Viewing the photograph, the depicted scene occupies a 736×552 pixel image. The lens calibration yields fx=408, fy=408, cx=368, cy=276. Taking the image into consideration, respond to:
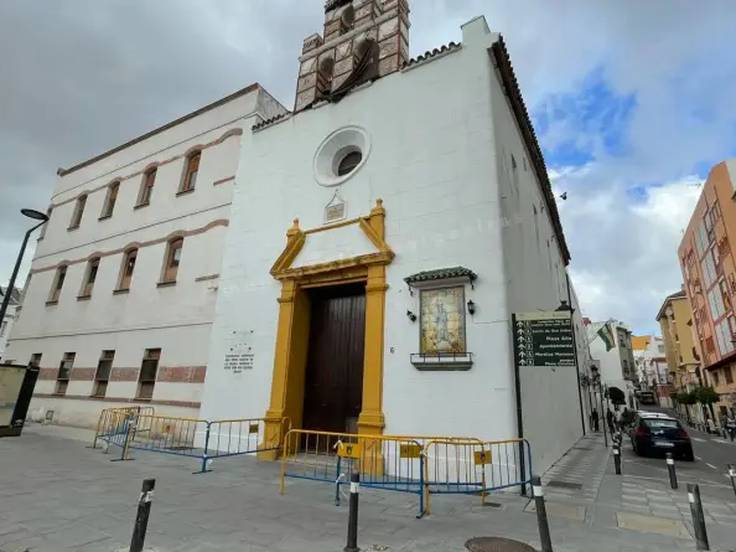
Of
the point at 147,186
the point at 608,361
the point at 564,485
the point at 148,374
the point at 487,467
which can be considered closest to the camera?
the point at 487,467

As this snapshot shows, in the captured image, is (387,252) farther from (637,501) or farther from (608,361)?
(608,361)

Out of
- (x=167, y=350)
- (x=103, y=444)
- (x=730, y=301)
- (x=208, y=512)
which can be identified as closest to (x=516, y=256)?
(x=208, y=512)

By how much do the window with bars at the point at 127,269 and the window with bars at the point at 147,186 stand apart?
2.14 m

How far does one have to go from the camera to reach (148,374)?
45.9 ft

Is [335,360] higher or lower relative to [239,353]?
lower

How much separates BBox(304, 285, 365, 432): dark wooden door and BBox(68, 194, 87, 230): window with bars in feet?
50.5

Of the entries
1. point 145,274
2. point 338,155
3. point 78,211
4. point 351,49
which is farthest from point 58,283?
point 351,49

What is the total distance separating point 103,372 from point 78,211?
30.6 feet

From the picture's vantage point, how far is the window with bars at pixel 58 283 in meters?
18.6

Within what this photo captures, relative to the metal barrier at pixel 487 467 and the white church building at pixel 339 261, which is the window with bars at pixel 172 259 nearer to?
the white church building at pixel 339 261

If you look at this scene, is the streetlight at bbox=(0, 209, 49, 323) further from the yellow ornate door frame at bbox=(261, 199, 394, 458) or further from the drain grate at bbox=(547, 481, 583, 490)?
the drain grate at bbox=(547, 481, 583, 490)

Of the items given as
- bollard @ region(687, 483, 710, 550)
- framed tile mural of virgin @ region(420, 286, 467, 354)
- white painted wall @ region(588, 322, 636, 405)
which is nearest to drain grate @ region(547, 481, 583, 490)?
framed tile mural of virgin @ region(420, 286, 467, 354)

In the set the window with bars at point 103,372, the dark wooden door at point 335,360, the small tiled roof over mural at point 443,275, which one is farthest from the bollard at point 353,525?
the window with bars at point 103,372

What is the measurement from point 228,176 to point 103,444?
9248 mm
